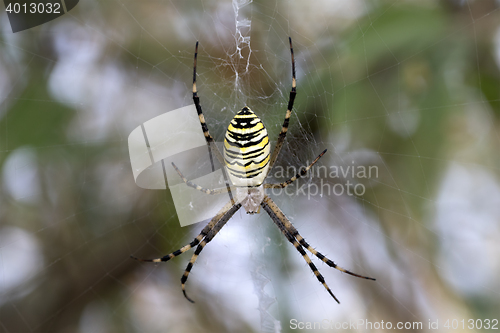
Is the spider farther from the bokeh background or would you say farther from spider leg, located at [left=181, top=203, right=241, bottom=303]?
the bokeh background

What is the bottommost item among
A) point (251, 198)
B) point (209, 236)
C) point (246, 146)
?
point (209, 236)

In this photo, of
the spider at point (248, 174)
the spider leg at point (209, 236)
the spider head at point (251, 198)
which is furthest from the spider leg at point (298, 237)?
the spider leg at point (209, 236)

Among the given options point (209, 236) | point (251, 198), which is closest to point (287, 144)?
point (251, 198)

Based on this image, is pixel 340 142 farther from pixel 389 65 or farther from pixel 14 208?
pixel 14 208

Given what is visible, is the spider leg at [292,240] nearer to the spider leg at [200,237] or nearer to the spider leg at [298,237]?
the spider leg at [298,237]

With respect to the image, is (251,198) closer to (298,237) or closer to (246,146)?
(298,237)

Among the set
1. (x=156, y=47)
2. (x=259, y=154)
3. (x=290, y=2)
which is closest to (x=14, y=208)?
(x=156, y=47)

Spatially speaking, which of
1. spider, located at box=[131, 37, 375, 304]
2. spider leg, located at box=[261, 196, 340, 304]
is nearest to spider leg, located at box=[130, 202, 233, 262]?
spider, located at box=[131, 37, 375, 304]
